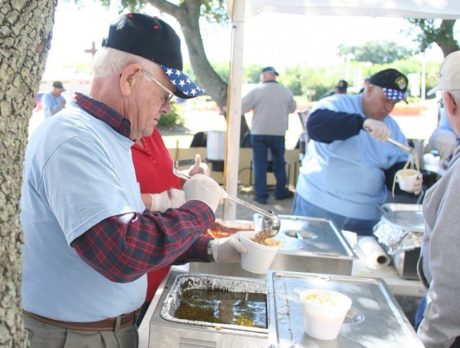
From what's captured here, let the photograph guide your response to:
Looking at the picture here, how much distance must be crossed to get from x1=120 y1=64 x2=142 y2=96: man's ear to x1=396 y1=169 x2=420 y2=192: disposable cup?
63.0 inches

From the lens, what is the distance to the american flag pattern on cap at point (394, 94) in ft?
7.99

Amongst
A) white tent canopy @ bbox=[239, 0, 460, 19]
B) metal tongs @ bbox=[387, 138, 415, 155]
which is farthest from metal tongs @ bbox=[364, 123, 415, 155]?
white tent canopy @ bbox=[239, 0, 460, 19]

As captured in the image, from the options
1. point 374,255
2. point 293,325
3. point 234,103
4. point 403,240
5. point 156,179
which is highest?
point 234,103

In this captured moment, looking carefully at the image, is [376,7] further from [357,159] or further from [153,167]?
[153,167]

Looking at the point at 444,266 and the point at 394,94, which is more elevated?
the point at 394,94

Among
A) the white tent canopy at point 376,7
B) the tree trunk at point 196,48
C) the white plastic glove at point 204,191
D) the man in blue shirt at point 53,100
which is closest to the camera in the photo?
the white plastic glove at point 204,191

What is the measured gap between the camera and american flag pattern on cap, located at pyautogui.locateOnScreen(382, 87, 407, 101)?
7.99 ft

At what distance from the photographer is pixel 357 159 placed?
2.49 metres

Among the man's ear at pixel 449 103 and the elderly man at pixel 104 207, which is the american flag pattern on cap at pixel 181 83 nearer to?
the elderly man at pixel 104 207

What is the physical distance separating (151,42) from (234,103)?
3.67 feet

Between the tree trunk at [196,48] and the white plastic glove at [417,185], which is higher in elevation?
the tree trunk at [196,48]

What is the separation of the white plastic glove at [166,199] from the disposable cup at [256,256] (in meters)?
0.27

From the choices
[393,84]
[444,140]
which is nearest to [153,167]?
[393,84]

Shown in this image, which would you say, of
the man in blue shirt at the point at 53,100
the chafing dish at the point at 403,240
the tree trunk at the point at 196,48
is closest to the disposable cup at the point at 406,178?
the chafing dish at the point at 403,240
